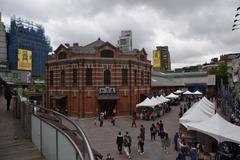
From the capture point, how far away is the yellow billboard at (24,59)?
80.2m

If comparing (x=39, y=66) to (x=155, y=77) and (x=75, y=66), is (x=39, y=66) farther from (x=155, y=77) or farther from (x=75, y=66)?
(x=75, y=66)

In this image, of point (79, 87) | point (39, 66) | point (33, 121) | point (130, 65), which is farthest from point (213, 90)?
point (33, 121)

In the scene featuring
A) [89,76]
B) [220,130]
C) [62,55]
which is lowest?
[220,130]

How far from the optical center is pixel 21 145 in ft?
29.6

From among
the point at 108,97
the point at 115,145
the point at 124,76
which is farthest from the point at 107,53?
the point at 115,145

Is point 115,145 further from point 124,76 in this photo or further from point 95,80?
point 124,76

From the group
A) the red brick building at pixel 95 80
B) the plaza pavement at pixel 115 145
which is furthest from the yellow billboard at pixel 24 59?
the plaza pavement at pixel 115 145

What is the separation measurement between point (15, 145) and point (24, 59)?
7595 centimetres

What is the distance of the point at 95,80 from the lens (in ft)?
120

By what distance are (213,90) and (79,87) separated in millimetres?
43146

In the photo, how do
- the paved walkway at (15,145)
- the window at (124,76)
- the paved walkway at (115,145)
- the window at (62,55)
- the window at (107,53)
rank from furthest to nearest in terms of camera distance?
1. the window at (62,55)
2. the window at (124,76)
3. the window at (107,53)
4. the paved walkway at (115,145)
5. the paved walkway at (15,145)

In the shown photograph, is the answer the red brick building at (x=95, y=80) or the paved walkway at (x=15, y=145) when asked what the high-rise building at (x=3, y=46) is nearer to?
the red brick building at (x=95, y=80)

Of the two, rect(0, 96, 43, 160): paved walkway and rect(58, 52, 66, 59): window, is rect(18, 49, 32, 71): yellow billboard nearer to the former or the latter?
rect(58, 52, 66, 59): window

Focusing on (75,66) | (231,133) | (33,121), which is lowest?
(231,133)
